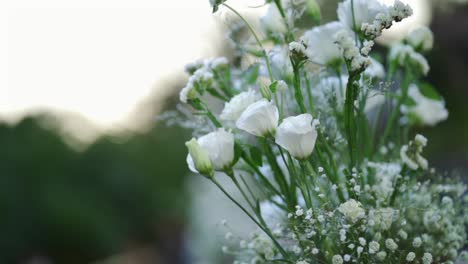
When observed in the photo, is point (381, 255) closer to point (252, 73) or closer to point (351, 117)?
point (351, 117)

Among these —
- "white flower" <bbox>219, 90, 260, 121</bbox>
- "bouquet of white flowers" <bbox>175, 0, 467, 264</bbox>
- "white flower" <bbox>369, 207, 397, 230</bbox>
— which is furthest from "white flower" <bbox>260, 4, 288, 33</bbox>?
"white flower" <bbox>369, 207, 397, 230</bbox>

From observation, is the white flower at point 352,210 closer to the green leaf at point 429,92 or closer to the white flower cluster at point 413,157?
the white flower cluster at point 413,157

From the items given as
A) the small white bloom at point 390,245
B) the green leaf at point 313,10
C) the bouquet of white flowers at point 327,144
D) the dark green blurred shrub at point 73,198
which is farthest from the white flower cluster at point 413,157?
the dark green blurred shrub at point 73,198

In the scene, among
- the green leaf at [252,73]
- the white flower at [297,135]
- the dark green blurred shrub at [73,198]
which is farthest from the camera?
the dark green blurred shrub at [73,198]

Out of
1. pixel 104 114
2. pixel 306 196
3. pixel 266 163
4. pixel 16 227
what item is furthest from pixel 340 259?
pixel 104 114

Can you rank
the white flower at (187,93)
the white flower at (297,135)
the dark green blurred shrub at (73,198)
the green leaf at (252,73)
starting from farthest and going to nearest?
the dark green blurred shrub at (73,198), the green leaf at (252,73), the white flower at (187,93), the white flower at (297,135)

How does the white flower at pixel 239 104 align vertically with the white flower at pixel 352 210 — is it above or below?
above

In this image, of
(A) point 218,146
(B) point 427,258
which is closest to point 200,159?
(A) point 218,146
